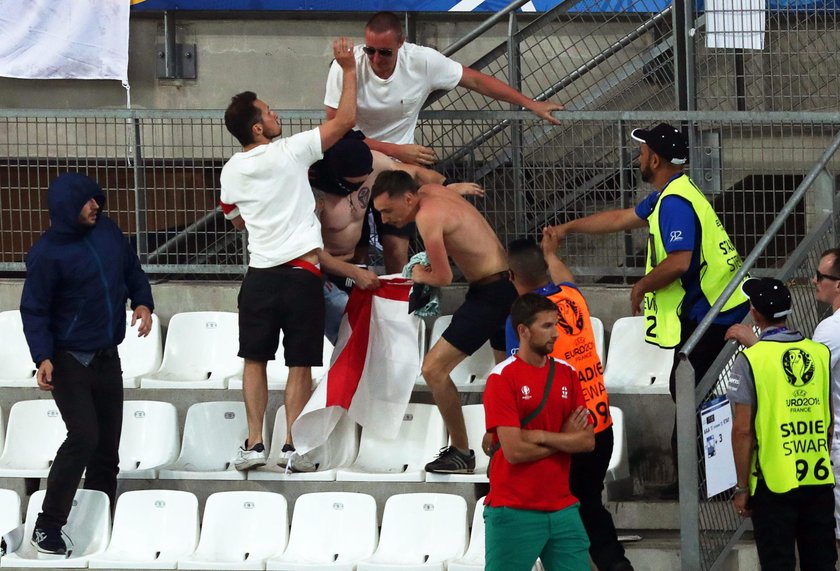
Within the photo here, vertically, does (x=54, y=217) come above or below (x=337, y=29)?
below

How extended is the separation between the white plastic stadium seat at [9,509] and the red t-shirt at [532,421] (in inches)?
112

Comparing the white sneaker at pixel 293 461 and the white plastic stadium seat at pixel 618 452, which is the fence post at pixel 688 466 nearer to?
the white plastic stadium seat at pixel 618 452

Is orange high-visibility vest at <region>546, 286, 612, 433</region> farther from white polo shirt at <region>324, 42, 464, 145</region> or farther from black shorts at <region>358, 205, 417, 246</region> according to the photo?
white polo shirt at <region>324, 42, 464, 145</region>

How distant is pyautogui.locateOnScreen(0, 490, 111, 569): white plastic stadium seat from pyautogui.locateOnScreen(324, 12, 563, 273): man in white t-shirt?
77.9 inches

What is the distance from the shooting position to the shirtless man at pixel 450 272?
267 inches

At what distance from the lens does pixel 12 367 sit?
26.8 feet

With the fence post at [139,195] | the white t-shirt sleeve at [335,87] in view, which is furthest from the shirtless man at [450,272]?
the fence post at [139,195]

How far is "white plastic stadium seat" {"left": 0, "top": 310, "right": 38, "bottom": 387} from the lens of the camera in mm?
8164

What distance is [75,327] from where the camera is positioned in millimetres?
6773

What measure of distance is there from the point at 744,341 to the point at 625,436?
4.46 feet

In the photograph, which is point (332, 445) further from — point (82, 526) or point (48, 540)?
point (48, 540)

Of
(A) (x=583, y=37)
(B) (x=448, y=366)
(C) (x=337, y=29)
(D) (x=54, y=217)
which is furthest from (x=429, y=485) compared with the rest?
(C) (x=337, y=29)

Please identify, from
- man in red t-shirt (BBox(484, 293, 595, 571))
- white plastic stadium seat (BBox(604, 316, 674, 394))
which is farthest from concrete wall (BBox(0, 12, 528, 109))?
man in red t-shirt (BBox(484, 293, 595, 571))

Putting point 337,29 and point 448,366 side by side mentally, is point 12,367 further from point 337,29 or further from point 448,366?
point 337,29
